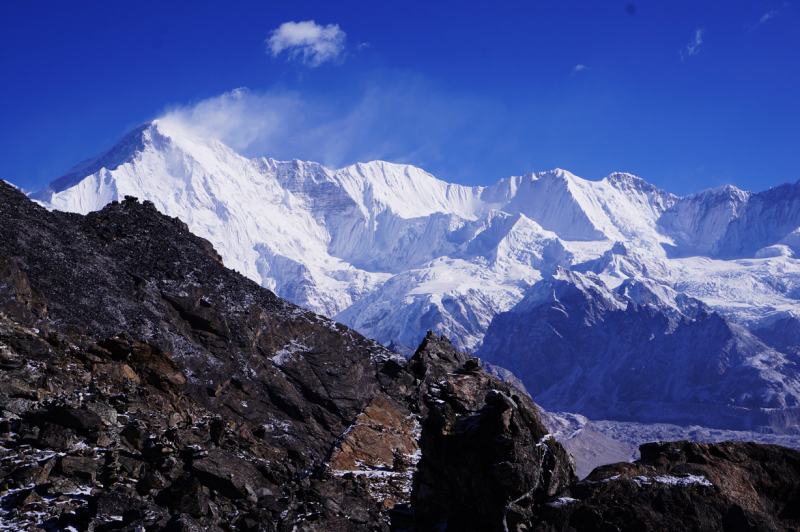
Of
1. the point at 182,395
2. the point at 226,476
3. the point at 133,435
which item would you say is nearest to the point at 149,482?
the point at 226,476

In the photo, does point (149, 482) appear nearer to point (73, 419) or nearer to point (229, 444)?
point (73, 419)

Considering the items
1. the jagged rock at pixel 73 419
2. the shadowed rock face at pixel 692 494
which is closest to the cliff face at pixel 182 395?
the jagged rock at pixel 73 419

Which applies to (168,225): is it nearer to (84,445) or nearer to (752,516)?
(84,445)

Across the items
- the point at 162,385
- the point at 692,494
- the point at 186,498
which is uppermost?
the point at 162,385

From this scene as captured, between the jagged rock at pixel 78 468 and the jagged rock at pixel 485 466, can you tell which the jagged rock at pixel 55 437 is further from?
the jagged rock at pixel 485 466

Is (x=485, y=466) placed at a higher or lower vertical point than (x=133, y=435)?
lower

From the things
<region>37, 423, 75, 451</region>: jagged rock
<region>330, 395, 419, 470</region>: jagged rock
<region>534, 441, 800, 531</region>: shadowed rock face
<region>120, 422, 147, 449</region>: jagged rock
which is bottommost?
<region>534, 441, 800, 531</region>: shadowed rock face

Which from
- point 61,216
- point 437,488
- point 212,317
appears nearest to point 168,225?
point 61,216

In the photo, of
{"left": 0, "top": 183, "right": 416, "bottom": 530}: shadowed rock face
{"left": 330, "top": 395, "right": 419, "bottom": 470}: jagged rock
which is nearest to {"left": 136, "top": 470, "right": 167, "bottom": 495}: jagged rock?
{"left": 0, "top": 183, "right": 416, "bottom": 530}: shadowed rock face

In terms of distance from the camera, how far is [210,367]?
47094 millimetres

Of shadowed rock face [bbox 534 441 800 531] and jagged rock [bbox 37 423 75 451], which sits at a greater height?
jagged rock [bbox 37 423 75 451]

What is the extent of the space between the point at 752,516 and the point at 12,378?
954 inches

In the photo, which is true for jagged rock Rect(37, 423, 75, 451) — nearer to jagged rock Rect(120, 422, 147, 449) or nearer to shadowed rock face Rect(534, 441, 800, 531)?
jagged rock Rect(120, 422, 147, 449)

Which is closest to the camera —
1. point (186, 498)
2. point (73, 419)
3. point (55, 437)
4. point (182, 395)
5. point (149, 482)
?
point (186, 498)
